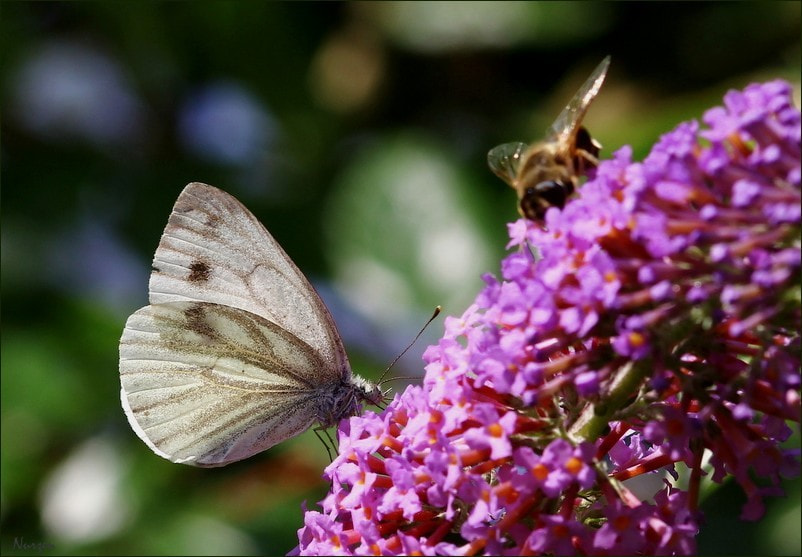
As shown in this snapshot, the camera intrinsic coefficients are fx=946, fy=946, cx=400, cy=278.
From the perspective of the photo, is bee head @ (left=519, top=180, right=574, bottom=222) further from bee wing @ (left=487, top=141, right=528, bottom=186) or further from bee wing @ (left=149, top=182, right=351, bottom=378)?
bee wing @ (left=149, top=182, right=351, bottom=378)

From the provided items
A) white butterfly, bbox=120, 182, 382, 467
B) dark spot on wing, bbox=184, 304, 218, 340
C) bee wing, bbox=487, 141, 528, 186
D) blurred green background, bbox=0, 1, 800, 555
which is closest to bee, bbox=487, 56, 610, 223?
bee wing, bbox=487, 141, 528, 186

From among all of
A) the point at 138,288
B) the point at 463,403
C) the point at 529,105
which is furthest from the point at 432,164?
the point at 463,403

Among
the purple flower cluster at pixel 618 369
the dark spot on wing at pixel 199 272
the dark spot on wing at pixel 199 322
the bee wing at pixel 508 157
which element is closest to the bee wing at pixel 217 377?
the dark spot on wing at pixel 199 322

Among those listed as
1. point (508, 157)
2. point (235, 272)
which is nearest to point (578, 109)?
point (508, 157)

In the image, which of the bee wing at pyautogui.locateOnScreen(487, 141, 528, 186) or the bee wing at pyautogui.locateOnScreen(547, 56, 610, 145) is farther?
the bee wing at pyautogui.locateOnScreen(487, 141, 528, 186)

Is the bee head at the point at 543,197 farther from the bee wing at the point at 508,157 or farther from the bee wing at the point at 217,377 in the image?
the bee wing at the point at 217,377

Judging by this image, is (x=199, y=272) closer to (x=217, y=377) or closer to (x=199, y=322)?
(x=199, y=322)
